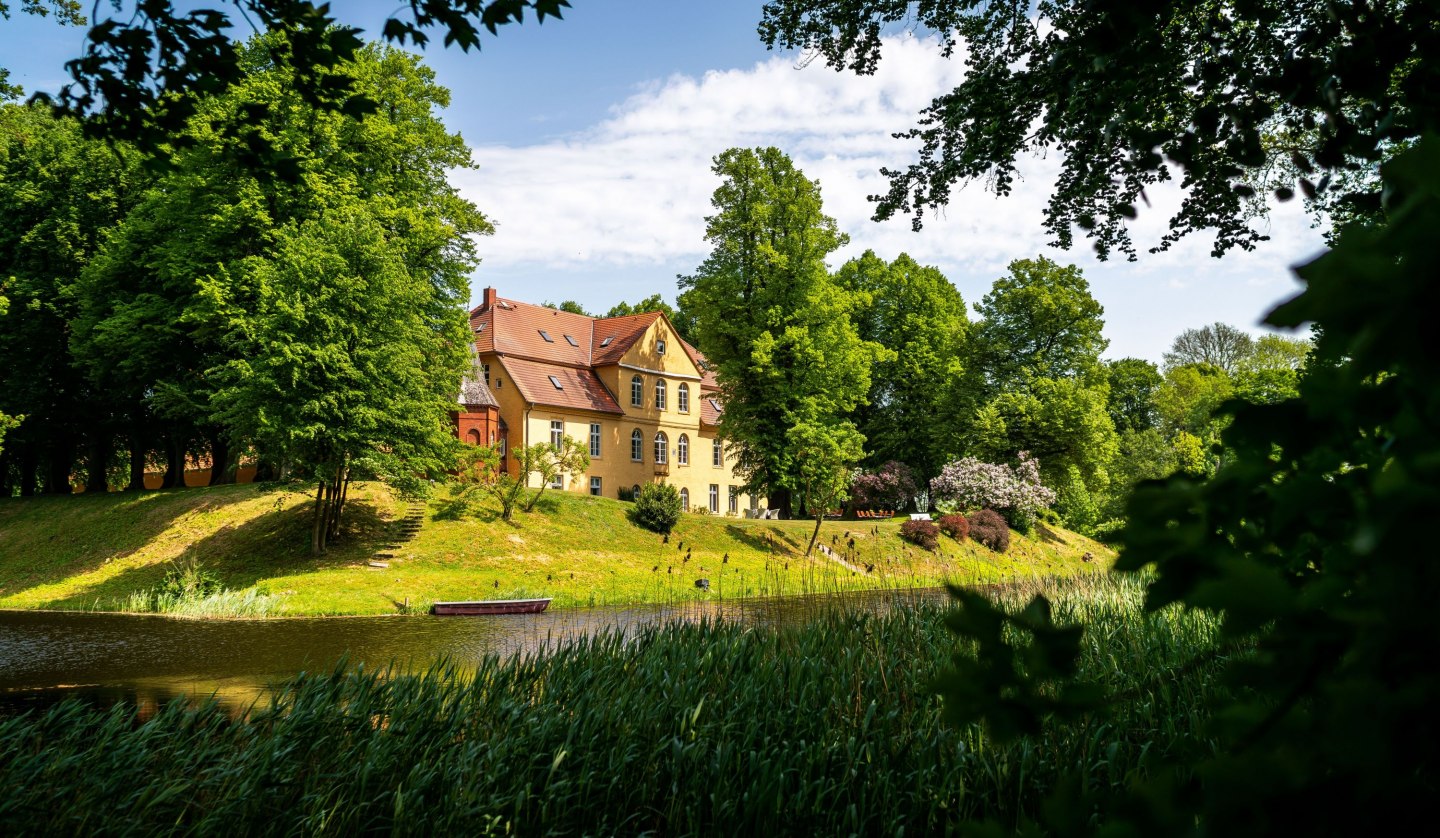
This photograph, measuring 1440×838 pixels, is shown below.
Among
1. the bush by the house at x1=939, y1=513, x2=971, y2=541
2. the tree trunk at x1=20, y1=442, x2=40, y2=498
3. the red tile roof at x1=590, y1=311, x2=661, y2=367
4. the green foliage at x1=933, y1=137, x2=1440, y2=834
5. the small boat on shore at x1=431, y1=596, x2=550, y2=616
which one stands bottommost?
the small boat on shore at x1=431, y1=596, x2=550, y2=616

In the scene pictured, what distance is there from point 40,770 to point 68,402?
1406 inches

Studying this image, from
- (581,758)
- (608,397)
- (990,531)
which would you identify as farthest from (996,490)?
(581,758)

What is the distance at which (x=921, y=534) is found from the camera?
Result: 1287 inches

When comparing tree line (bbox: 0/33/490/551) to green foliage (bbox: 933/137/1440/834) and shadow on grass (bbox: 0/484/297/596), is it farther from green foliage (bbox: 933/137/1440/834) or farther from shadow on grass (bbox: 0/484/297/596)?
green foliage (bbox: 933/137/1440/834)

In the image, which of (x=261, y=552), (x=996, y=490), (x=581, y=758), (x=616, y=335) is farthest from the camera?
(x=616, y=335)

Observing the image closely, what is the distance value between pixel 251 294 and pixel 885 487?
89.9 feet

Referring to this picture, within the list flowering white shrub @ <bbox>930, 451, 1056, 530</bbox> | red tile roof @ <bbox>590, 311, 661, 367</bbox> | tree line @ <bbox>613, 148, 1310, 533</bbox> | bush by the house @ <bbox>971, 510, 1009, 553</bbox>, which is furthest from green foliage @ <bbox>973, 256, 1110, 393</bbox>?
red tile roof @ <bbox>590, 311, 661, 367</bbox>

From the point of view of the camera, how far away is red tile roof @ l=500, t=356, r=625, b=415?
41.8 meters

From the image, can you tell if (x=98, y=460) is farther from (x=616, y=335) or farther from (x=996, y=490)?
(x=996, y=490)

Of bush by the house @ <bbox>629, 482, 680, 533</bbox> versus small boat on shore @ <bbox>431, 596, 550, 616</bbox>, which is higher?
bush by the house @ <bbox>629, 482, 680, 533</bbox>

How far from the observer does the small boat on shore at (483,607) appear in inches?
768

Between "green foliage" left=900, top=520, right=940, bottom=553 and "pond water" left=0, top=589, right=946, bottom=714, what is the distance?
48.0ft

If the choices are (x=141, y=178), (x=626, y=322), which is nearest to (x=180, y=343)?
(x=141, y=178)

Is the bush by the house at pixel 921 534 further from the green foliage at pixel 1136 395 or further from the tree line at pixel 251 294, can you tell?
the green foliage at pixel 1136 395
